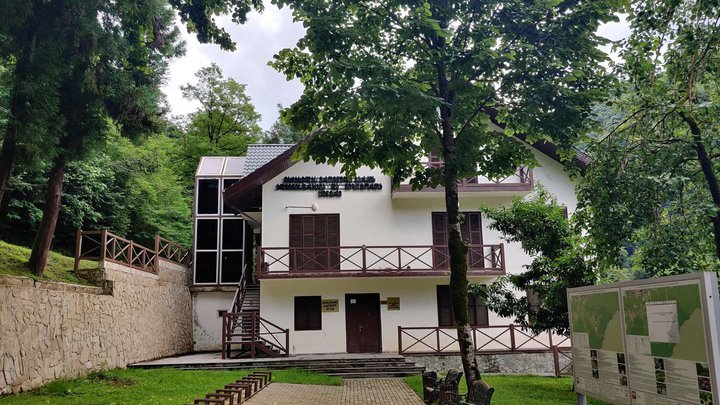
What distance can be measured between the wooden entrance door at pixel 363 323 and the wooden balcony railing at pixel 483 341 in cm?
99

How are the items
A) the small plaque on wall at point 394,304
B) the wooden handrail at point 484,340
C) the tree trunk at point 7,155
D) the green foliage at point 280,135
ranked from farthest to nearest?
the green foliage at point 280,135, the small plaque on wall at point 394,304, the wooden handrail at point 484,340, the tree trunk at point 7,155

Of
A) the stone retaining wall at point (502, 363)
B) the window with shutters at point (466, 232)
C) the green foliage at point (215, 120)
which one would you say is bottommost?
the stone retaining wall at point (502, 363)

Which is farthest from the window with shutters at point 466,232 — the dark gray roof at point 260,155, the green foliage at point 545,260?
the dark gray roof at point 260,155

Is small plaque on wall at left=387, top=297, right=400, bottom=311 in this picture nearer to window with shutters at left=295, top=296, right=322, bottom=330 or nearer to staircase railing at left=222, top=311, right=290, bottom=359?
window with shutters at left=295, top=296, right=322, bottom=330

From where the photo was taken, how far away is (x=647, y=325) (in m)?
4.55

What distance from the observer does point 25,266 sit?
11609mm

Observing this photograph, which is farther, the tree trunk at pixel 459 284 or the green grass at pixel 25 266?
the green grass at pixel 25 266

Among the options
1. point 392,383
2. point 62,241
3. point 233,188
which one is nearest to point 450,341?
point 392,383

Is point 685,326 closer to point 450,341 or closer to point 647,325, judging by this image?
point 647,325

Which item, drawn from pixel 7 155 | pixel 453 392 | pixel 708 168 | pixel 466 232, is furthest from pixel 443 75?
pixel 466 232

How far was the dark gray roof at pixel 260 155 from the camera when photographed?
20453mm

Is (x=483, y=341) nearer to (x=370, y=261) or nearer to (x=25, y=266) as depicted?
(x=370, y=261)

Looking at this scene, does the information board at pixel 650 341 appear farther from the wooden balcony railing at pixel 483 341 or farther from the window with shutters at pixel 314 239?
the window with shutters at pixel 314 239

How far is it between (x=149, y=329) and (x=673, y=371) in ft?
50.5
